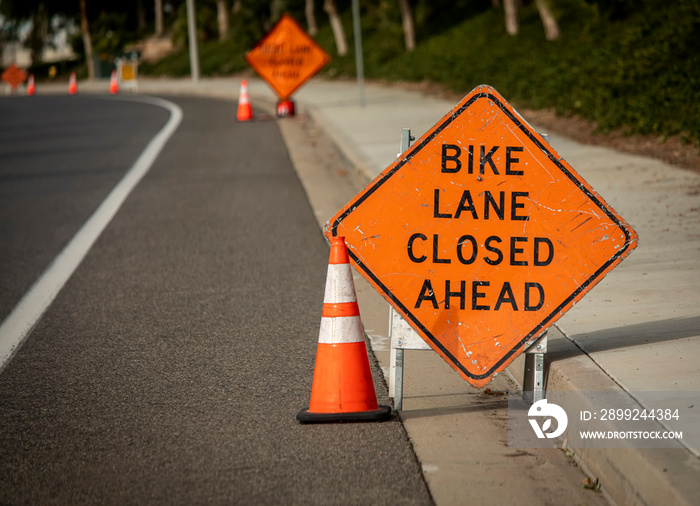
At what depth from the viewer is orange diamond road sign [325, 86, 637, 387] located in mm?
4477

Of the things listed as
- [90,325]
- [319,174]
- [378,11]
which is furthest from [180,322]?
[378,11]

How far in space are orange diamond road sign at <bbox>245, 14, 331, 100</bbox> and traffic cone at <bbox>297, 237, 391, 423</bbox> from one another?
Answer: 676 inches

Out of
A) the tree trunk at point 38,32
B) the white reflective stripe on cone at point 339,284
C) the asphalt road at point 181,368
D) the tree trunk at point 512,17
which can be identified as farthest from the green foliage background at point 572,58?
the tree trunk at point 38,32

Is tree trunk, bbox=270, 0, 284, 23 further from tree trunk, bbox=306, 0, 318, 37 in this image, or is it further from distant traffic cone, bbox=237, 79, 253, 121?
distant traffic cone, bbox=237, 79, 253, 121

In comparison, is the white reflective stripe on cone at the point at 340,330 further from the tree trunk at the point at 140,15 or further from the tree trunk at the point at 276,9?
the tree trunk at the point at 140,15

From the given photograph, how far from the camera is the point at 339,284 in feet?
14.7

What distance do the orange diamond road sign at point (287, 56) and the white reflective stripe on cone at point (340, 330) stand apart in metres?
17.2

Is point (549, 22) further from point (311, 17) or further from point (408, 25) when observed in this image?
point (311, 17)

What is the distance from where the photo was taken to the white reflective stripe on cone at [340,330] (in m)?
4.54

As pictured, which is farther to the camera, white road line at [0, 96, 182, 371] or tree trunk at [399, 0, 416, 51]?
tree trunk at [399, 0, 416, 51]

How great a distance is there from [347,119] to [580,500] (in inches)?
642

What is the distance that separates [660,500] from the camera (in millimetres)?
3348

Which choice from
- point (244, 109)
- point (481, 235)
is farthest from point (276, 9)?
point (481, 235)

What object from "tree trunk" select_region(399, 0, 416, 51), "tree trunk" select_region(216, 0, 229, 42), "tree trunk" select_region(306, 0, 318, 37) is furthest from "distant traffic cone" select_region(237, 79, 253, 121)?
"tree trunk" select_region(216, 0, 229, 42)
